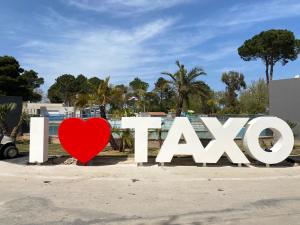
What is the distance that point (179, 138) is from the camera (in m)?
14.7

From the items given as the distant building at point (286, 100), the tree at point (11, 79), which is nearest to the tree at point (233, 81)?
the tree at point (11, 79)

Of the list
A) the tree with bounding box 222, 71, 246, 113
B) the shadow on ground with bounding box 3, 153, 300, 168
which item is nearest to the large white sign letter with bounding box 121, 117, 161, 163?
the shadow on ground with bounding box 3, 153, 300, 168

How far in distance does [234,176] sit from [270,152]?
8.74ft

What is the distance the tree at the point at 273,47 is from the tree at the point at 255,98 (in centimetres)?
265

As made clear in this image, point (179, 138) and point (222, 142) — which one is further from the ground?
point (179, 138)

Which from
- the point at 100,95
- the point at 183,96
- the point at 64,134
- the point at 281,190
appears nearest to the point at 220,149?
the point at 281,190

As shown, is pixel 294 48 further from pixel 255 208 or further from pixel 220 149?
pixel 255 208

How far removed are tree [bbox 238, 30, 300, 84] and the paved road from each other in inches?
1856

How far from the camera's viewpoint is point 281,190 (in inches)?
412

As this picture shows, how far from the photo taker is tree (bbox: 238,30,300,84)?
58347 millimetres

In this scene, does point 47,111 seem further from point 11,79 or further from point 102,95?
point 102,95

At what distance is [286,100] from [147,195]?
22674 mm

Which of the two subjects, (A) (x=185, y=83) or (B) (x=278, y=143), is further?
(A) (x=185, y=83)

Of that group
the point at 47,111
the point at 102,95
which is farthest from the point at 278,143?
the point at 47,111
